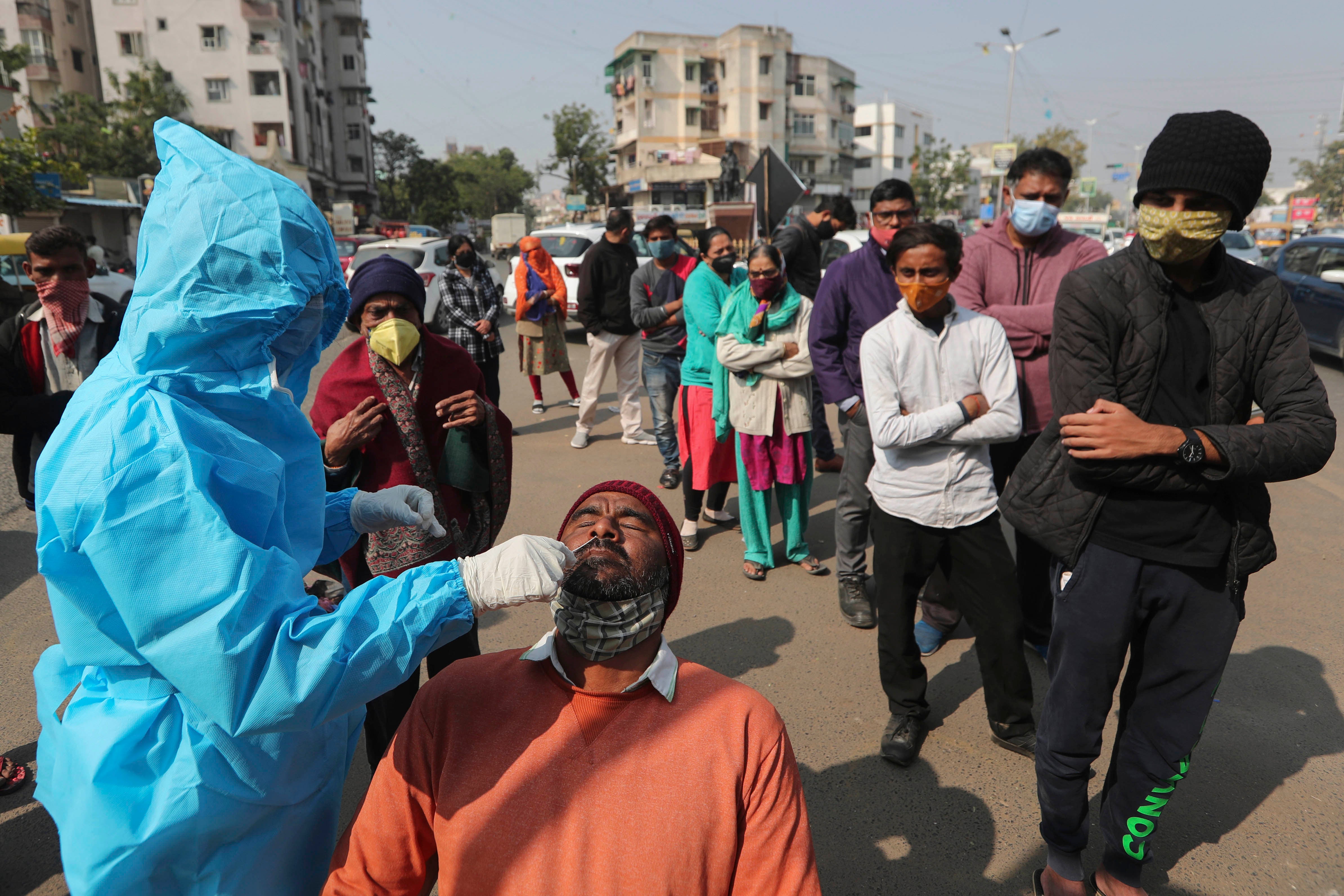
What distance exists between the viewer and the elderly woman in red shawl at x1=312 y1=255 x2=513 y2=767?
2.79m

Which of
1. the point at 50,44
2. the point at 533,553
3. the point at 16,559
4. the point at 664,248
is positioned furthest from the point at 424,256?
the point at 50,44

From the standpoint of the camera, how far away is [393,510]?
2225mm

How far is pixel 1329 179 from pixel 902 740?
77318 mm

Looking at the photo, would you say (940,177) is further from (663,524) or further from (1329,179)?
(663,524)

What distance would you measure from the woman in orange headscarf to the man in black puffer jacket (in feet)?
22.8

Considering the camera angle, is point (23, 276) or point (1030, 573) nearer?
point (1030, 573)

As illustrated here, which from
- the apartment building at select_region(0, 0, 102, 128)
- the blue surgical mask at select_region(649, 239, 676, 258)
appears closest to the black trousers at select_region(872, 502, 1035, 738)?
the blue surgical mask at select_region(649, 239, 676, 258)

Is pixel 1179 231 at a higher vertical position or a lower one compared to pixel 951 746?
higher

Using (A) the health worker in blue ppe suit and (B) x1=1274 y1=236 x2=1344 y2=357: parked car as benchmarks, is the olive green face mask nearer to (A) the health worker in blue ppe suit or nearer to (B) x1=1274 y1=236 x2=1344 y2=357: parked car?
(A) the health worker in blue ppe suit

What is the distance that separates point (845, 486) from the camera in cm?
465

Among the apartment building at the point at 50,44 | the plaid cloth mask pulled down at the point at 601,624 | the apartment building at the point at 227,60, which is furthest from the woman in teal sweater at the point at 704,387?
the apartment building at the point at 50,44

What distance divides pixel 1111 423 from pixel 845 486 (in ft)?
7.98

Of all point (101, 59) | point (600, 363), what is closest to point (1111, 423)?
point (600, 363)

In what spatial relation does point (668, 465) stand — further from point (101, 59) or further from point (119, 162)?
point (101, 59)
